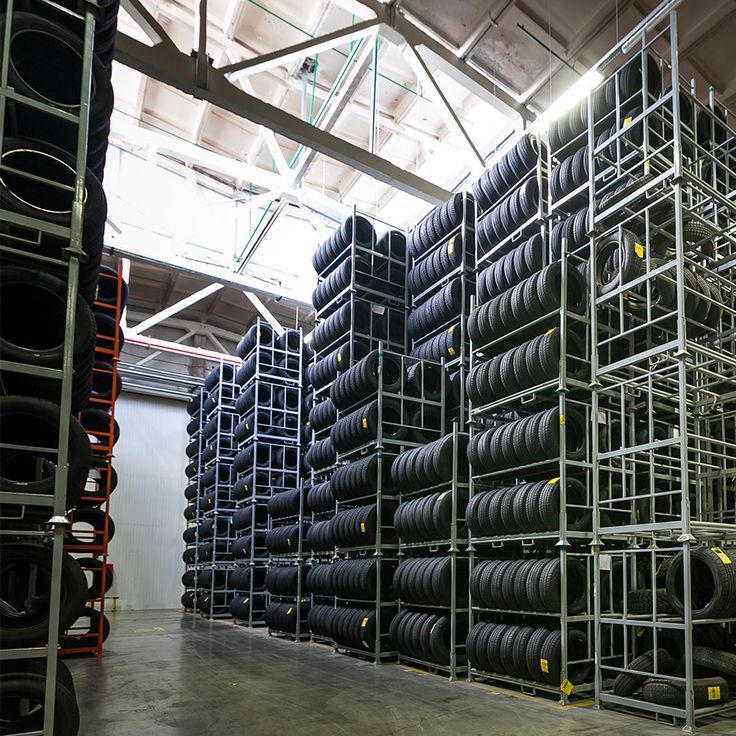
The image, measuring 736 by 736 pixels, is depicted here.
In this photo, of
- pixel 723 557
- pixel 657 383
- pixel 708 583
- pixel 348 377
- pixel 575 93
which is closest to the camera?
pixel 723 557

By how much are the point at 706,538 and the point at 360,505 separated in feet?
19.7

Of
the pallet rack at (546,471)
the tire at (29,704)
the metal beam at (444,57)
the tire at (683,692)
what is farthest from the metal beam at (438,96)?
the tire at (29,704)

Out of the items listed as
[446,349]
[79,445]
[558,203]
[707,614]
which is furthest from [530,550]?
[79,445]

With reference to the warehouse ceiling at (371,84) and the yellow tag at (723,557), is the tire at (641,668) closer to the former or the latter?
the yellow tag at (723,557)

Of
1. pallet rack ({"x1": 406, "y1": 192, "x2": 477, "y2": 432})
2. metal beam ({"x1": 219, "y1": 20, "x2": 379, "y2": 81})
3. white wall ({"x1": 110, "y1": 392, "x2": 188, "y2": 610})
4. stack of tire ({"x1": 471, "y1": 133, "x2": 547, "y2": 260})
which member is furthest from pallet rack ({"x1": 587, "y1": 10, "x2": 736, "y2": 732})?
white wall ({"x1": 110, "y1": 392, "x2": 188, "y2": 610})

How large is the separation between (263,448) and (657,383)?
10.1 metres

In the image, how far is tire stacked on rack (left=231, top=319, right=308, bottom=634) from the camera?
1562cm

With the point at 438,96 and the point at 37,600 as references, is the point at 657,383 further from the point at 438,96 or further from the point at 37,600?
the point at 37,600

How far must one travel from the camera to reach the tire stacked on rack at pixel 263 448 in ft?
51.2

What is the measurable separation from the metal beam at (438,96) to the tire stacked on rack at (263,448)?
6.00 m

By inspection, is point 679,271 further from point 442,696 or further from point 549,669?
point 442,696

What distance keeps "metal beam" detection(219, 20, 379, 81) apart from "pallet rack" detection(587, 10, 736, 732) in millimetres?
4183

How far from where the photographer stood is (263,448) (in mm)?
16297

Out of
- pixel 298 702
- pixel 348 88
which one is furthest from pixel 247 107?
pixel 298 702
